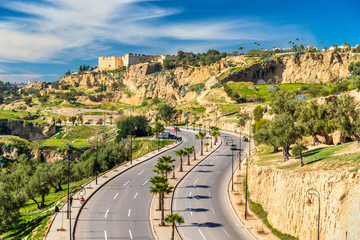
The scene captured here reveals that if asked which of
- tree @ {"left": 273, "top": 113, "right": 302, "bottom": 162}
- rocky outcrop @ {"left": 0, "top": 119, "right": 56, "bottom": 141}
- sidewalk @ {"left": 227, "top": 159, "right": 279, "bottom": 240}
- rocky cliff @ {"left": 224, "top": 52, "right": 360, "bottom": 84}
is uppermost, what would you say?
rocky cliff @ {"left": 224, "top": 52, "right": 360, "bottom": 84}

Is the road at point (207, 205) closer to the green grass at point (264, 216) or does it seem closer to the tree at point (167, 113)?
the green grass at point (264, 216)

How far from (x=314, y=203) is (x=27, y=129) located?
445 ft

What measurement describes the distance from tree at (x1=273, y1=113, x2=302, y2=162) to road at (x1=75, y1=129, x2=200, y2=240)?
19833 millimetres

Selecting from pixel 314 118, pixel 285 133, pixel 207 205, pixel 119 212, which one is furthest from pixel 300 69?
pixel 119 212

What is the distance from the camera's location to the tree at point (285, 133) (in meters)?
40.4

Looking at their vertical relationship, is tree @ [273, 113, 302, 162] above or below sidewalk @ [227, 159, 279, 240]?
above

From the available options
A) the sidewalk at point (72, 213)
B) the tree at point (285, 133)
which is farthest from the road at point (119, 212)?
the tree at point (285, 133)

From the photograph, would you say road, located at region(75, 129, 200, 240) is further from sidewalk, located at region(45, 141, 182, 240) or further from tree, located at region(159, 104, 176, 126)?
tree, located at region(159, 104, 176, 126)

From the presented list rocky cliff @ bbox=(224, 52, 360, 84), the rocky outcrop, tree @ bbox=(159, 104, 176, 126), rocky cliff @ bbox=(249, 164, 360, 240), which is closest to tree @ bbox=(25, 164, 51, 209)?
rocky cliff @ bbox=(249, 164, 360, 240)

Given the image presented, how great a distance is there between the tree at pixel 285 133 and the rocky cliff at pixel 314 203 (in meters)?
4.68

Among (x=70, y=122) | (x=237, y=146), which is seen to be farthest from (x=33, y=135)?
(x=237, y=146)

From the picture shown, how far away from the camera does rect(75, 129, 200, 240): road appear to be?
32.0 metres

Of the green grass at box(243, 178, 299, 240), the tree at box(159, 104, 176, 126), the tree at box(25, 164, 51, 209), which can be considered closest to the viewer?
the green grass at box(243, 178, 299, 240)

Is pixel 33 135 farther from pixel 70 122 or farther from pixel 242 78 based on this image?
pixel 242 78
